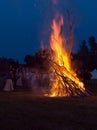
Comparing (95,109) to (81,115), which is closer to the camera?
(81,115)

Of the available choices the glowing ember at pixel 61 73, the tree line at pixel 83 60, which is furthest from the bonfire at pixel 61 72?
the tree line at pixel 83 60

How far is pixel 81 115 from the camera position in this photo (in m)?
14.6

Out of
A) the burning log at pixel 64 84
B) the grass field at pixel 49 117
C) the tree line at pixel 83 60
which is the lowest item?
the grass field at pixel 49 117

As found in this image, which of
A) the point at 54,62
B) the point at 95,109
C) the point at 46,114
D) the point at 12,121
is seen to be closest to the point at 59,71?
the point at 54,62

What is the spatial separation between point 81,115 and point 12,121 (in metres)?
2.54

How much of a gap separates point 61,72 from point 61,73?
4.7 inches

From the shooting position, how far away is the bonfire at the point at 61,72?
24188 mm

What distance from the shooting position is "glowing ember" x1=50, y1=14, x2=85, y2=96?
79.4ft

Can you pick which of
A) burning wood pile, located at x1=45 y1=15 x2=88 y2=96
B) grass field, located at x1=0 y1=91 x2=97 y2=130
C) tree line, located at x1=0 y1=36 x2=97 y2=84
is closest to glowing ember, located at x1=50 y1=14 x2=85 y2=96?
burning wood pile, located at x1=45 y1=15 x2=88 y2=96

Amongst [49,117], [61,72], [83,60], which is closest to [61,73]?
[61,72]

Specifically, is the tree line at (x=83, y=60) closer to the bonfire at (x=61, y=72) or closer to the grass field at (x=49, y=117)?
the bonfire at (x=61, y=72)

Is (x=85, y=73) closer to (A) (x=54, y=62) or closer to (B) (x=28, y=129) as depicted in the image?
(A) (x=54, y=62)

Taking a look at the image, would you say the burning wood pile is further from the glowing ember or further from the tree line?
the tree line

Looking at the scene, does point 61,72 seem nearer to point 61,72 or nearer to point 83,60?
point 61,72
